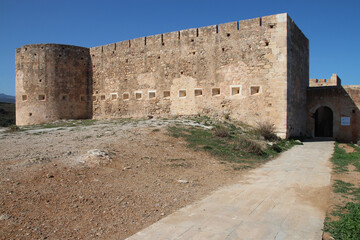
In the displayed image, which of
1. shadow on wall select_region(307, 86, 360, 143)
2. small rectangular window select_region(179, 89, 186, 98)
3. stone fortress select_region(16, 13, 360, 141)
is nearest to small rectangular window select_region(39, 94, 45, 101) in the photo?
stone fortress select_region(16, 13, 360, 141)

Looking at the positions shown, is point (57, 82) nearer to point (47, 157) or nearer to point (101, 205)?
point (47, 157)

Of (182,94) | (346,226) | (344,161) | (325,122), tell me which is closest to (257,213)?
(346,226)

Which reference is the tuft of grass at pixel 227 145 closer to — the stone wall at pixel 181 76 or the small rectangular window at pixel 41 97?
the stone wall at pixel 181 76

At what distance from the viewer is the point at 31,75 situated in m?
17.4

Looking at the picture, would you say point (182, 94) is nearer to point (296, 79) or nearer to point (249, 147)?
point (296, 79)

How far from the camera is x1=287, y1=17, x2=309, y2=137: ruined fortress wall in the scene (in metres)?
12.8

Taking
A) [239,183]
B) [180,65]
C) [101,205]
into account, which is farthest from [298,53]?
[101,205]

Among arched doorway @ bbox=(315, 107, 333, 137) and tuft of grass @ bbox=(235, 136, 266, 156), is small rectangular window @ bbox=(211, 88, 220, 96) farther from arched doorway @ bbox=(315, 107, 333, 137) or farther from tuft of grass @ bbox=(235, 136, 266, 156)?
arched doorway @ bbox=(315, 107, 333, 137)

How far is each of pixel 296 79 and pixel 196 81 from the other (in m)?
4.82

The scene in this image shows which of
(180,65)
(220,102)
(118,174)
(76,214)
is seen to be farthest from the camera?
(180,65)

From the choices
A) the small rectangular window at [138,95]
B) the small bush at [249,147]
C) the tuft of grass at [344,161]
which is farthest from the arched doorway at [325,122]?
the small bush at [249,147]

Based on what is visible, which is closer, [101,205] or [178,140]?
[101,205]

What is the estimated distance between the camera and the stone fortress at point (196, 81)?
501 inches

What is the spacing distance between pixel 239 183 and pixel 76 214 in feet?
10.9
